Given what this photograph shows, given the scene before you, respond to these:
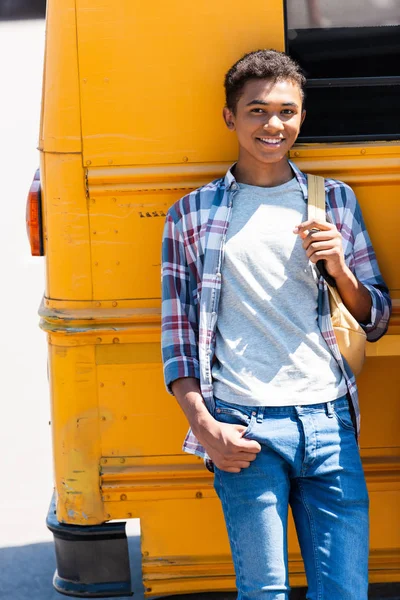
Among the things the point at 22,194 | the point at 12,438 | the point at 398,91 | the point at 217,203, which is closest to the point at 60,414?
the point at 217,203

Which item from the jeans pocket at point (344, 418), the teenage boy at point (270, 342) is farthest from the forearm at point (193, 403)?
the jeans pocket at point (344, 418)

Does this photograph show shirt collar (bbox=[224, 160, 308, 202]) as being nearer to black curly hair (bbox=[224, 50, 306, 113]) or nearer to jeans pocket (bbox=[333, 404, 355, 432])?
black curly hair (bbox=[224, 50, 306, 113])

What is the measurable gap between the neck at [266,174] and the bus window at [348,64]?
0.30 meters

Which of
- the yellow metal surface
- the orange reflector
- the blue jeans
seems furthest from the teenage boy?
the orange reflector

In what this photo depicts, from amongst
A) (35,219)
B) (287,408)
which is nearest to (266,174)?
(287,408)

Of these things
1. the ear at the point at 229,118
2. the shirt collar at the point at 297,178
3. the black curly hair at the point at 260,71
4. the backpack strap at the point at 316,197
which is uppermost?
the black curly hair at the point at 260,71

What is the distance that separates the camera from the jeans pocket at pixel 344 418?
241 cm

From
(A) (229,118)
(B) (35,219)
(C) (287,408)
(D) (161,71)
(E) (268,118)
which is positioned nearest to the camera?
(C) (287,408)

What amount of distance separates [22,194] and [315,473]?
7.57 m

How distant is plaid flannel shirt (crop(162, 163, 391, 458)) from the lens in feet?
7.99

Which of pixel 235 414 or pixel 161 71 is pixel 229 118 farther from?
pixel 235 414

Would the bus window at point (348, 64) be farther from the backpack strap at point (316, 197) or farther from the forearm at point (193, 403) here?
the forearm at point (193, 403)

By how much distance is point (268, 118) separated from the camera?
97.5 inches

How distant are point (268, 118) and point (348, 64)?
456 mm
